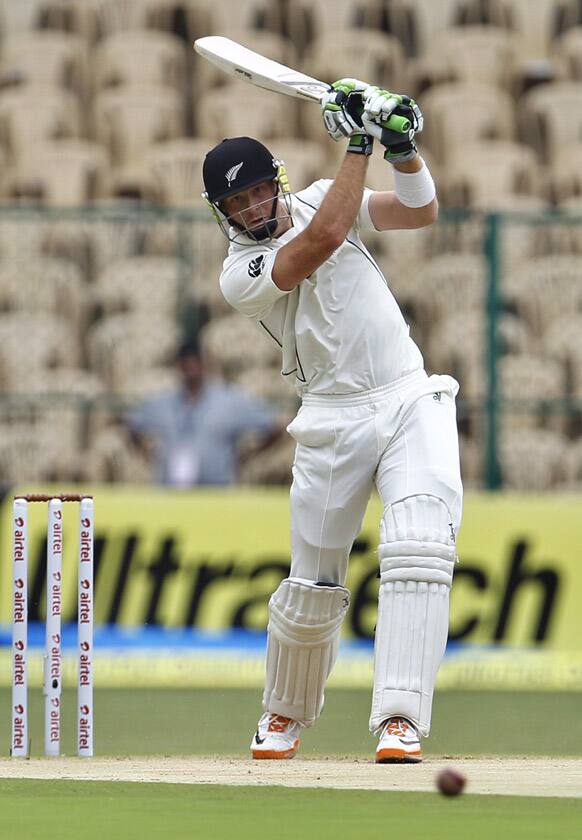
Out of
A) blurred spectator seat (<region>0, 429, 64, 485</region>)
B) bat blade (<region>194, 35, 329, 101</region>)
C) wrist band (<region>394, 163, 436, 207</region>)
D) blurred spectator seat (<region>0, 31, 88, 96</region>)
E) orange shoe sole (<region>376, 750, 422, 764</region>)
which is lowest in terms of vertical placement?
orange shoe sole (<region>376, 750, 422, 764</region>)

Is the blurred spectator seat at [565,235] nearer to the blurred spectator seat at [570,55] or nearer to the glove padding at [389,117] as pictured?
the blurred spectator seat at [570,55]

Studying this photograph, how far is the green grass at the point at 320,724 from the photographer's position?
6.28 meters

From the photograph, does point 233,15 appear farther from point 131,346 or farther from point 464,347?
point 464,347

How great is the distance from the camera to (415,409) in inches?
214

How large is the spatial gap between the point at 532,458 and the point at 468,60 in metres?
4.98

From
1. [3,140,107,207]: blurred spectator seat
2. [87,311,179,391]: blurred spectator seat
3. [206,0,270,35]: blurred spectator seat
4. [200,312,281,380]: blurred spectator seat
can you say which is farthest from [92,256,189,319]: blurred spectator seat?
[206,0,270,35]: blurred spectator seat

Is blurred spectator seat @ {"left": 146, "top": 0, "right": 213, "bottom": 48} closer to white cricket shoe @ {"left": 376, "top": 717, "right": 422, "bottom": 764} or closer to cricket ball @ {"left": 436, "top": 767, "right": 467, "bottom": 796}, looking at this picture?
white cricket shoe @ {"left": 376, "top": 717, "right": 422, "bottom": 764}

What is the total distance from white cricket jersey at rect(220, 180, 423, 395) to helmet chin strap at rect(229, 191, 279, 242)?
23 mm

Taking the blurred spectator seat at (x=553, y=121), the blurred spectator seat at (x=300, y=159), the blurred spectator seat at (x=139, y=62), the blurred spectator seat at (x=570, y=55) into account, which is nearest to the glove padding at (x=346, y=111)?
the blurred spectator seat at (x=300, y=159)

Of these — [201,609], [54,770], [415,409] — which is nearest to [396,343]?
[415,409]

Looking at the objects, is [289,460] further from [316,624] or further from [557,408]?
[316,624]

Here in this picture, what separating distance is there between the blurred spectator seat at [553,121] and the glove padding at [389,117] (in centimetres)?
808

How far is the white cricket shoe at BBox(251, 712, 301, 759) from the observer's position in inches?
223

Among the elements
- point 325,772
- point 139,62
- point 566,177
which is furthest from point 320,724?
point 139,62
